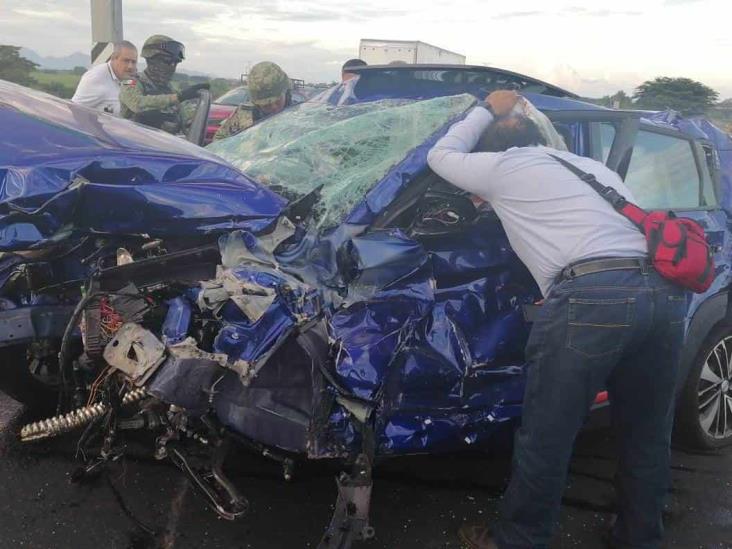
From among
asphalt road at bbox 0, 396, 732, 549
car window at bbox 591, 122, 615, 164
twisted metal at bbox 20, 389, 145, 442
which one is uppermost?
car window at bbox 591, 122, 615, 164

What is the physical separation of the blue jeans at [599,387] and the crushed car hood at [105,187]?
3.66 ft

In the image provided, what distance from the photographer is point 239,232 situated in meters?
2.41

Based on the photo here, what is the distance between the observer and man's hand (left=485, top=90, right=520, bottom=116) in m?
2.65

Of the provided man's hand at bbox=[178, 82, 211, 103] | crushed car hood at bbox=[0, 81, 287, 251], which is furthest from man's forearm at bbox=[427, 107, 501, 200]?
man's hand at bbox=[178, 82, 211, 103]

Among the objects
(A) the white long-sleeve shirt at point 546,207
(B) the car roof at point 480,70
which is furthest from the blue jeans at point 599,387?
(B) the car roof at point 480,70

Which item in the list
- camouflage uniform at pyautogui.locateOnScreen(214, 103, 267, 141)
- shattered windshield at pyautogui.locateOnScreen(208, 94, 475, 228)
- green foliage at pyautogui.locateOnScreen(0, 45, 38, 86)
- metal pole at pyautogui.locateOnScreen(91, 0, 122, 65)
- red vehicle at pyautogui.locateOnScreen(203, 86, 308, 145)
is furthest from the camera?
green foliage at pyautogui.locateOnScreen(0, 45, 38, 86)

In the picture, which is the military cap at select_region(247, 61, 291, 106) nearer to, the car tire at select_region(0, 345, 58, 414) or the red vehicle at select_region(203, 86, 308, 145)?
the car tire at select_region(0, 345, 58, 414)

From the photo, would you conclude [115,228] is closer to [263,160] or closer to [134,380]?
[134,380]

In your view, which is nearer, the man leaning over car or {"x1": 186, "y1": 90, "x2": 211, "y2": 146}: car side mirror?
the man leaning over car

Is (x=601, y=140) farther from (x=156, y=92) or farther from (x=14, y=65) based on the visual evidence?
(x=14, y=65)

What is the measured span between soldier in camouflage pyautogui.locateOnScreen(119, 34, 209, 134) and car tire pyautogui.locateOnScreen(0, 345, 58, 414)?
2557mm

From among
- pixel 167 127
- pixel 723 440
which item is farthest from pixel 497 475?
pixel 167 127

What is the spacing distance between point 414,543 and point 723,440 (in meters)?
1.94

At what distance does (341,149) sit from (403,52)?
48.1 ft
